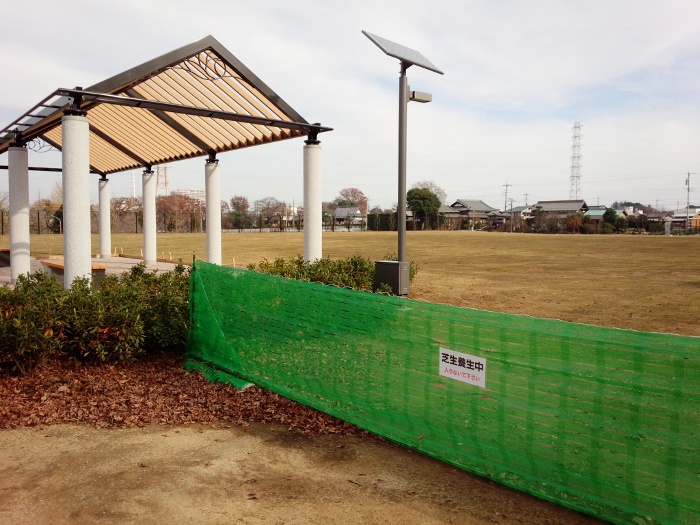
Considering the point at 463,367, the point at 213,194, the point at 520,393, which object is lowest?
the point at 520,393

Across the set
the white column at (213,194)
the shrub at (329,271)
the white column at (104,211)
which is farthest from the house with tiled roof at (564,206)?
the shrub at (329,271)

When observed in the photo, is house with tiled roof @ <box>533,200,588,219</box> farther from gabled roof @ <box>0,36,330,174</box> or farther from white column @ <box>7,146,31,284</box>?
white column @ <box>7,146,31,284</box>

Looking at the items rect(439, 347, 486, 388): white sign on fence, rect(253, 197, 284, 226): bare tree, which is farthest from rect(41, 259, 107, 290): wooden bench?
rect(253, 197, 284, 226): bare tree

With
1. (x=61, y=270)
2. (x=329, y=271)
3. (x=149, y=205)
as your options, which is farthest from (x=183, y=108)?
(x=149, y=205)

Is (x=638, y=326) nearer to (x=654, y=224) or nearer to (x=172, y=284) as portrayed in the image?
(x=172, y=284)

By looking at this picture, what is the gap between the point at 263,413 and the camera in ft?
17.8

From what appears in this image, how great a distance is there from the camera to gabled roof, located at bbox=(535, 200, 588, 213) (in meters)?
99.7

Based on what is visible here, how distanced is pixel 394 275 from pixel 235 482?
633 centimetres

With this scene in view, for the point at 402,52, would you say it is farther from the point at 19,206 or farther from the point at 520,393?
the point at 19,206

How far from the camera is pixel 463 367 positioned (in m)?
4.21

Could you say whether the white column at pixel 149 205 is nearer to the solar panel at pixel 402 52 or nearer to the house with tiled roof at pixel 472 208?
the solar panel at pixel 402 52

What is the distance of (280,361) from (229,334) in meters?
1.14

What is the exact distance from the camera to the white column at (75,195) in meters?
8.73

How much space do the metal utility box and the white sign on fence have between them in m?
5.48
